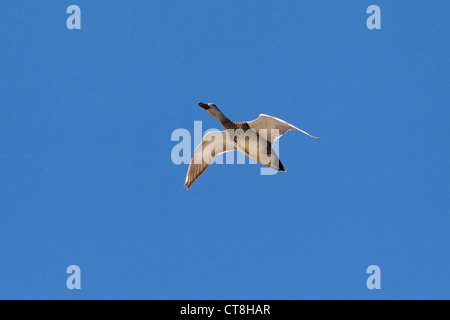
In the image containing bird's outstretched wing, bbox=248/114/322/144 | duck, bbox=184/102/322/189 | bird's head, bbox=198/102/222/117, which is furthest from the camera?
bird's head, bbox=198/102/222/117

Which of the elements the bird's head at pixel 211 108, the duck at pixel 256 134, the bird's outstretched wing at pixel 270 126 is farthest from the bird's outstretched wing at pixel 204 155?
the bird's outstretched wing at pixel 270 126

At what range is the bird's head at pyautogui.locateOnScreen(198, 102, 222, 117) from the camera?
15648 mm

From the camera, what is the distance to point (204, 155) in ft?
54.4

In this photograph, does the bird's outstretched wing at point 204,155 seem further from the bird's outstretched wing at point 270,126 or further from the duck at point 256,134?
the bird's outstretched wing at point 270,126

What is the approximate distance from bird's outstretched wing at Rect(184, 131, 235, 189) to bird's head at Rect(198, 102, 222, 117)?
2.96ft

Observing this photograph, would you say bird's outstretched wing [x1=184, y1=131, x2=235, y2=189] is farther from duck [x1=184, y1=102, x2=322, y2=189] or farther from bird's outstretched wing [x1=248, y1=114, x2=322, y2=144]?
bird's outstretched wing [x1=248, y1=114, x2=322, y2=144]

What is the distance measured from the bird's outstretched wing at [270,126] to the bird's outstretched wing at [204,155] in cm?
103

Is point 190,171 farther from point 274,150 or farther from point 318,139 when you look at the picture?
point 318,139

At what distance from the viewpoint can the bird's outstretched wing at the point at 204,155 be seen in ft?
53.7

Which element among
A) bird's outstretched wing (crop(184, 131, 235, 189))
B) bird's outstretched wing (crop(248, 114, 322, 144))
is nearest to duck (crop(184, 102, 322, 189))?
bird's outstretched wing (crop(248, 114, 322, 144))
